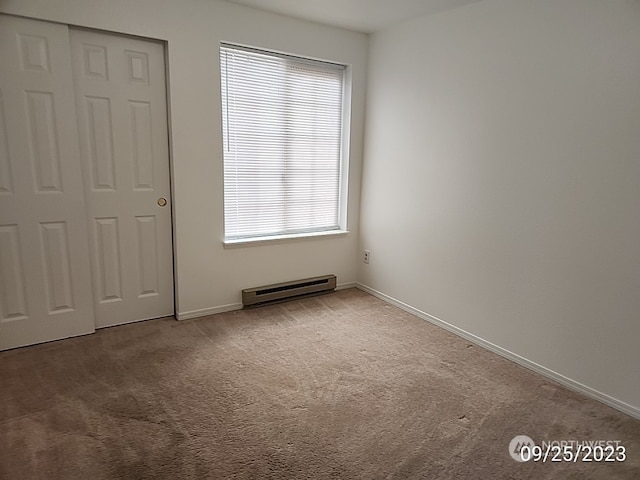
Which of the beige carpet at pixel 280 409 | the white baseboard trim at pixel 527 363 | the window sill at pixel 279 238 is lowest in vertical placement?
the beige carpet at pixel 280 409

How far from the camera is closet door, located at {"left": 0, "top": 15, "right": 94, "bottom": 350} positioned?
2.48 m

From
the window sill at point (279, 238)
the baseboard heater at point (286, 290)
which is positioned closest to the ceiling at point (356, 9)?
the window sill at point (279, 238)

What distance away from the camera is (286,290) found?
368cm

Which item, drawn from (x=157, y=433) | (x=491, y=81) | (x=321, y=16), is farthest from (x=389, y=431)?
(x=321, y=16)

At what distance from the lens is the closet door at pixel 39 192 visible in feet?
8.13

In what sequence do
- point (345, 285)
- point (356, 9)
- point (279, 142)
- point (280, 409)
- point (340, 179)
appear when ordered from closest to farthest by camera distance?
point (280, 409) < point (356, 9) < point (279, 142) < point (340, 179) < point (345, 285)

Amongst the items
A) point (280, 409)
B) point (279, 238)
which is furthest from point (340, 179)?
point (280, 409)

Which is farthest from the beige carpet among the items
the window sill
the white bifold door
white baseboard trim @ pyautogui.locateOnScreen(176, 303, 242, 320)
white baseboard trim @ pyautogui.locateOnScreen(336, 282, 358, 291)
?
white baseboard trim @ pyautogui.locateOnScreen(336, 282, 358, 291)

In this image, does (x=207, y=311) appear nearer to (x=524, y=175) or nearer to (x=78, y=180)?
(x=78, y=180)

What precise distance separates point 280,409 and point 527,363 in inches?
65.4

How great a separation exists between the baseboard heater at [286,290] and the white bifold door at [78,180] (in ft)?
2.54

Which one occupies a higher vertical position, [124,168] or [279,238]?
[124,168]

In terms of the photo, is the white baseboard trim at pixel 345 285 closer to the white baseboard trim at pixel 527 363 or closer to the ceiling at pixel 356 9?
the white baseboard trim at pixel 527 363

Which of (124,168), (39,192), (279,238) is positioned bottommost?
(279,238)
